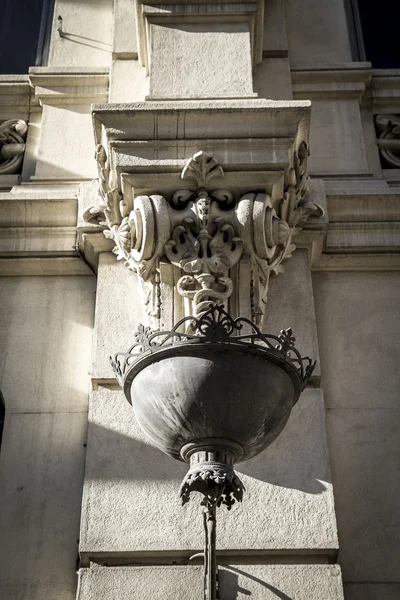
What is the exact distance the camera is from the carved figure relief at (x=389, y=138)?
747 centimetres

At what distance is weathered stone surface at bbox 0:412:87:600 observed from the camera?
5406 millimetres

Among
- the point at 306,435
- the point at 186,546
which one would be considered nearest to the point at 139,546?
the point at 186,546

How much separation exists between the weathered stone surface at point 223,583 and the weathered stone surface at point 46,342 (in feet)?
4.21

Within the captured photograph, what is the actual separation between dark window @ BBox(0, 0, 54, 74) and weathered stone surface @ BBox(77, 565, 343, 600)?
16.0 feet

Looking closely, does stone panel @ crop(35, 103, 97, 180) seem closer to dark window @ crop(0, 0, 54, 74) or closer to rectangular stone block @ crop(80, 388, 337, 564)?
dark window @ crop(0, 0, 54, 74)

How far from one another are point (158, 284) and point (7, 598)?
78.4 inches

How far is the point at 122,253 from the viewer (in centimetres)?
623

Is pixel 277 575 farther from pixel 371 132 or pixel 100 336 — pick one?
pixel 371 132

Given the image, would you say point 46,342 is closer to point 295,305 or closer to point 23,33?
point 295,305

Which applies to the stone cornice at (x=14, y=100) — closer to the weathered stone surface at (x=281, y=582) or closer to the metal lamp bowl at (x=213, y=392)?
the metal lamp bowl at (x=213, y=392)

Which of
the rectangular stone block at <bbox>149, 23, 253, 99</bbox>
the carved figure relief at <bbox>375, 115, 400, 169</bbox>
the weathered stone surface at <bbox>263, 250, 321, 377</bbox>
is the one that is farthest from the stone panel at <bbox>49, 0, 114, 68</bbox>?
the weathered stone surface at <bbox>263, 250, 321, 377</bbox>

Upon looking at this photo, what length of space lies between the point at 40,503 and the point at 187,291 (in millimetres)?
1492

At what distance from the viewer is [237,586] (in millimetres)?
5059

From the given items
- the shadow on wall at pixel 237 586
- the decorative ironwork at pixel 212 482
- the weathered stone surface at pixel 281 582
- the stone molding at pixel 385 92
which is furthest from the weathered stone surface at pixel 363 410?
the stone molding at pixel 385 92
